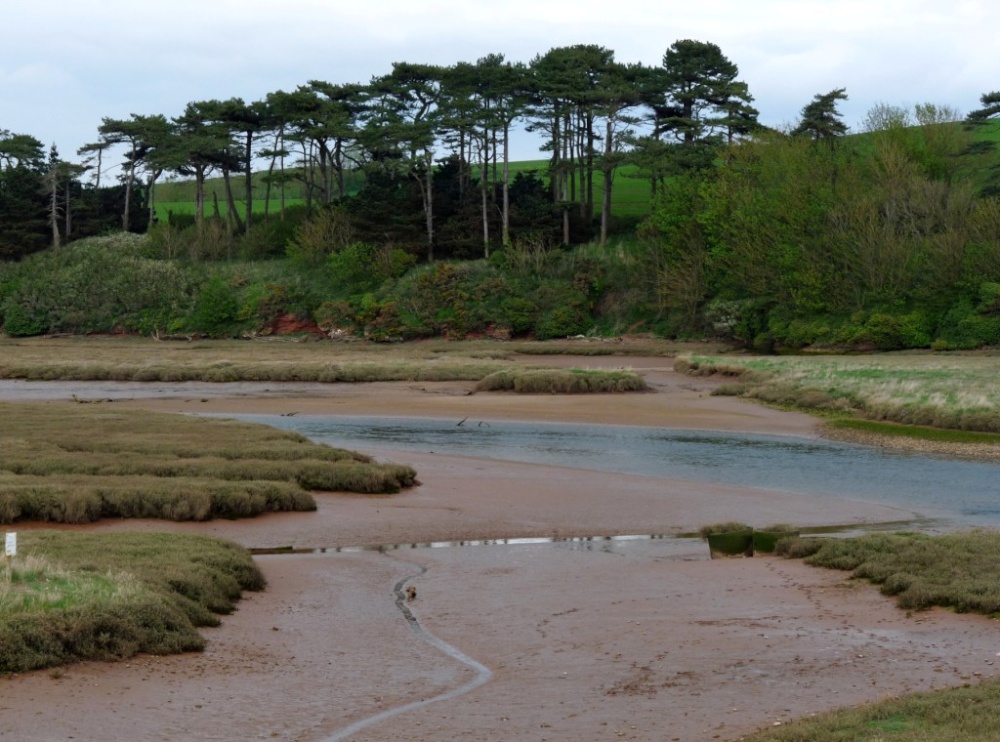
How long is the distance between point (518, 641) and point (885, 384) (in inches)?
1257

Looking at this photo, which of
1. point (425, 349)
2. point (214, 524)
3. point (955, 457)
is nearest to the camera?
point (214, 524)

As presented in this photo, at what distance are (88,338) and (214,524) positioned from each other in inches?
2547

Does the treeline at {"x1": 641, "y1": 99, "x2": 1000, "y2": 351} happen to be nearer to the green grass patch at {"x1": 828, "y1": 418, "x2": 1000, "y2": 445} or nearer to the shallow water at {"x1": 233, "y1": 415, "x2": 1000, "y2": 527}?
the green grass patch at {"x1": 828, "y1": 418, "x2": 1000, "y2": 445}

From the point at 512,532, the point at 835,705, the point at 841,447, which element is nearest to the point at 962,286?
the point at 841,447

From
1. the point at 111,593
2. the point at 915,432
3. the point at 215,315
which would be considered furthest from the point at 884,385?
the point at 215,315

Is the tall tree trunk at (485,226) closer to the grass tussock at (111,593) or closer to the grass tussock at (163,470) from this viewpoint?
the grass tussock at (163,470)

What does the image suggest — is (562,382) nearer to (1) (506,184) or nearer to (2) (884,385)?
(2) (884,385)

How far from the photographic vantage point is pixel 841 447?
3384 cm

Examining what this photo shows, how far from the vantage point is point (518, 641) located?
46.6 ft

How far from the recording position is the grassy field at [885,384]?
3706 centimetres

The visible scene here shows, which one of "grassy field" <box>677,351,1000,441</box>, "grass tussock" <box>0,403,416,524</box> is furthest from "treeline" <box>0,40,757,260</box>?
"grass tussock" <box>0,403,416,524</box>

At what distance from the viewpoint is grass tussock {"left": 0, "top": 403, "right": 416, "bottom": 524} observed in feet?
69.6

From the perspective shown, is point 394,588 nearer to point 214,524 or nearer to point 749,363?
point 214,524

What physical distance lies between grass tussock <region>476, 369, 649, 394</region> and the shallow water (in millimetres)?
8550
